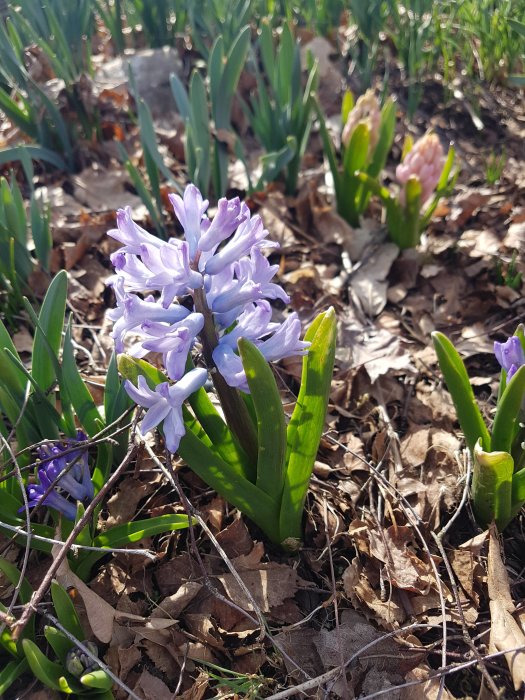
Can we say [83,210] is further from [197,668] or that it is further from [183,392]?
[197,668]

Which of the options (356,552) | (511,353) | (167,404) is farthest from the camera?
(356,552)

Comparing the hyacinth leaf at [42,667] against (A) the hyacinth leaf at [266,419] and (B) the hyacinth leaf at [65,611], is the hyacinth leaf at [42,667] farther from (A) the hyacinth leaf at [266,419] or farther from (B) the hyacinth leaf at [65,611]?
(A) the hyacinth leaf at [266,419]

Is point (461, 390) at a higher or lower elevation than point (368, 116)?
lower

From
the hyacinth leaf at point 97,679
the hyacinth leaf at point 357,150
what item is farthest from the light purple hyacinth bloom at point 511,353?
the hyacinth leaf at point 357,150

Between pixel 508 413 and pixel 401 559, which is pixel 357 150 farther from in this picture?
pixel 401 559

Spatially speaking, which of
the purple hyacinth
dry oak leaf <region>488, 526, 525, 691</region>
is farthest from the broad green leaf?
dry oak leaf <region>488, 526, 525, 691</region>

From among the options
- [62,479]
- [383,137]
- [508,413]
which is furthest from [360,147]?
[62,479]
